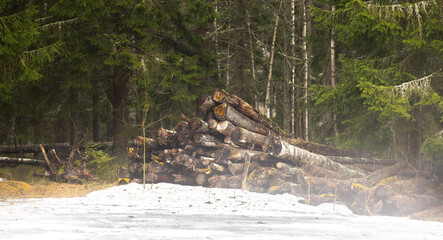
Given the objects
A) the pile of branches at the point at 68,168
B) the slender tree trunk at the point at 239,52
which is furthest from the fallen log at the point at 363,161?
the pile of branches at the point at 68,168

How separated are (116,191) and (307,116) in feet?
36.0

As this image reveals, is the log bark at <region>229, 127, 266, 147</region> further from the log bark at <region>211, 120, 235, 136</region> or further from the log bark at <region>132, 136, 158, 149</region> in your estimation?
the log bark at <region>132, 136, 158, 149</region>

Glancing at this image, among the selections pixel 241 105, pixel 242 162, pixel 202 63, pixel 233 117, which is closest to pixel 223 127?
pixel 233 117

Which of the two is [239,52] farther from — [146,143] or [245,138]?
[245,138]

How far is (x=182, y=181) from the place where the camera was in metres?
12.5

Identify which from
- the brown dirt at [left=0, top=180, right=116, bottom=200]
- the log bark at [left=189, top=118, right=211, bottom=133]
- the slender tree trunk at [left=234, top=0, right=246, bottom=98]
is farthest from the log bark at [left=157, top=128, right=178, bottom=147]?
the slender tree trunk at [left=234, top=0, right=246, bottom=98]

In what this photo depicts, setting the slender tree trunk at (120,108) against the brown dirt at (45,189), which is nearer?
the brown dirt at (45,189)

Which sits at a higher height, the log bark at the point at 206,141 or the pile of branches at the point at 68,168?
the log bark at the point at 206,141

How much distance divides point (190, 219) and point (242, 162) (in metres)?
4.77

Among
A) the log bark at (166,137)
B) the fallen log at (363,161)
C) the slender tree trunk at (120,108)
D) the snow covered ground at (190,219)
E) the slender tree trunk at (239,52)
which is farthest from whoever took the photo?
the slender tree trunk at (239,52)

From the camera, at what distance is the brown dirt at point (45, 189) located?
10953 millimetres

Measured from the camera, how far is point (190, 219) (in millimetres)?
7418

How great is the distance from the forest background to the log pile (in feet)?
→ 3.07

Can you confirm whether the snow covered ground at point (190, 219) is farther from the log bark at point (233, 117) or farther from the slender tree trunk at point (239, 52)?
the slender tree trunk at point (239, 52)
